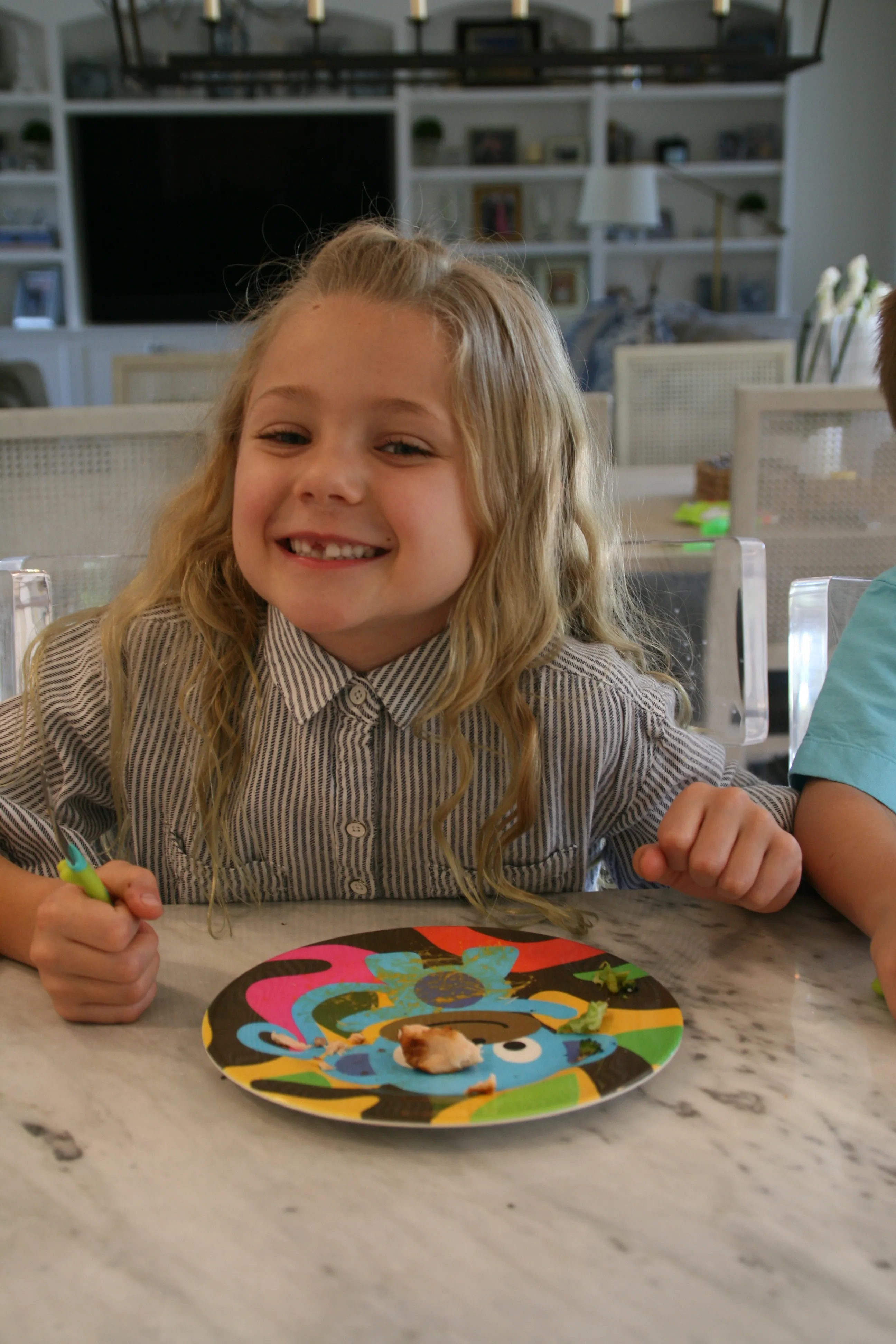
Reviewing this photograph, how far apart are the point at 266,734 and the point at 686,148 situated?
6.61m

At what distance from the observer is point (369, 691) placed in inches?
36.3

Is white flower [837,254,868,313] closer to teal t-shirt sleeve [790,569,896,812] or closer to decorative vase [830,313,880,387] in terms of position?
decorative vase [830,313,880,387]

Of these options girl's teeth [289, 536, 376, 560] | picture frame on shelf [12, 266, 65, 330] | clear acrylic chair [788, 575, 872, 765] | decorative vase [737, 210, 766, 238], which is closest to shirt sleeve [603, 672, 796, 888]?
clear acrylic chair [788, 575, 872, 765]

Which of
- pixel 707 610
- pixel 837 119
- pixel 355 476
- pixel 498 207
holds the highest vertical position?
pixel 837 119

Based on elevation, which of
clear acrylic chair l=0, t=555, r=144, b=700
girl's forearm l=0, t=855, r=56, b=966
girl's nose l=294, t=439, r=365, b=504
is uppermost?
girl's nose l=294, t=439, r=365, b=504

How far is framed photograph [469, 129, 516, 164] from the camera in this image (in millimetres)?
6715

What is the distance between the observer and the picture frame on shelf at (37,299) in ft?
22.3

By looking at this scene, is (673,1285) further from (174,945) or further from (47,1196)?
(174,945)

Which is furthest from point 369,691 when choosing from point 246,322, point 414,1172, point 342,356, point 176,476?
point 176,476

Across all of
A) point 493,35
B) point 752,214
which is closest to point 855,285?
point 752,214

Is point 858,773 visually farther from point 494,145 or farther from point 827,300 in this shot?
point 494,145

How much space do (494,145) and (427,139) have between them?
1.24 feet

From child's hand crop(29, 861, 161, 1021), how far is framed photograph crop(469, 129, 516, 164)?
6788mm

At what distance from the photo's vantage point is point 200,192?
7.00 meters
